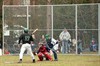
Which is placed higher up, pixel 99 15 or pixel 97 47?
pixel 99 15

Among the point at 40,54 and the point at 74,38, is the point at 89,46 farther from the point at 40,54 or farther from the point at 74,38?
the point at 40,54

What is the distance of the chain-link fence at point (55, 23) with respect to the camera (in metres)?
30.9

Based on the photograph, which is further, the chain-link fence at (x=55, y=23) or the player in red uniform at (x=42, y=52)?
the chain-link fence at (x=55, y=23)

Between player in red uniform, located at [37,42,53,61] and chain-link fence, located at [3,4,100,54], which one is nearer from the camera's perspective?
player in red uniform, located at [37,42,53,61]

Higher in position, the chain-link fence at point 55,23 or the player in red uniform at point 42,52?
the chain-link fence at point 55,23

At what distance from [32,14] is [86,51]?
4.72 m

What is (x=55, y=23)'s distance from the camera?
31344 millimetres

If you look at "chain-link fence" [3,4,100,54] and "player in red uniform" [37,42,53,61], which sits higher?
A: "chain-link fence" [3,4,100,54]

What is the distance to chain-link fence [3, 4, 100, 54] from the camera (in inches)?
1215

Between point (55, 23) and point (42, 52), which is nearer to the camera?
point (42, 52)

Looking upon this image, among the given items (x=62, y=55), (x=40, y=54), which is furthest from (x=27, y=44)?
(x=62, y=55)

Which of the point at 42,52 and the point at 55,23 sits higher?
the point at 55,23

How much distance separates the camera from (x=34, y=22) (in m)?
31.1

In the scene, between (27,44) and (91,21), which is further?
(91,21)
